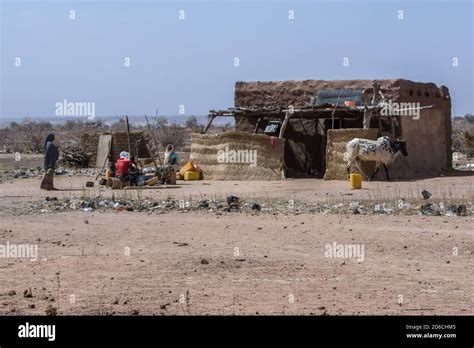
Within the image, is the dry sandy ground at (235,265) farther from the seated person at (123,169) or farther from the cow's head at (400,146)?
the cow's head at (400,146)

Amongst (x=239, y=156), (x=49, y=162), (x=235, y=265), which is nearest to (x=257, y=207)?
(x=235, y=265)

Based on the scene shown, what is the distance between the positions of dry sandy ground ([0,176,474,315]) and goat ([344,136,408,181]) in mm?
8672

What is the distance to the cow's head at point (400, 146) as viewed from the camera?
2588 cm

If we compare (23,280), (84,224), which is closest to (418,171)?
(84,224)

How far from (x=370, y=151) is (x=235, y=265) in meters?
14.1

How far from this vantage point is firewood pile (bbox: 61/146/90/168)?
35.3m

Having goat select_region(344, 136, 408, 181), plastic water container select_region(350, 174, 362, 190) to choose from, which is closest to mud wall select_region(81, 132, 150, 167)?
goat select_region(344, 136, 408, 181)

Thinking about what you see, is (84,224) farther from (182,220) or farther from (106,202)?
(106,202)

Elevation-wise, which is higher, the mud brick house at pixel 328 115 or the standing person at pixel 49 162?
the mud brick house at pixel 328 115

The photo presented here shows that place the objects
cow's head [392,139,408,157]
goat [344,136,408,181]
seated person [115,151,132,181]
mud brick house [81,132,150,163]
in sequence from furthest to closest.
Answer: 1. mud brick house [81,132,150,163]
2. cow's head [392,139,408,157]
3. goat [344,136,408,181]
4. seated person [115,151,132,181]

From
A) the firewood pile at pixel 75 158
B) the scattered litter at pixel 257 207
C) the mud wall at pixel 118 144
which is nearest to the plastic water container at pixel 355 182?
the scattered litter at pixel 257 207

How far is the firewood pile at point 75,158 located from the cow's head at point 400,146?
1429cm

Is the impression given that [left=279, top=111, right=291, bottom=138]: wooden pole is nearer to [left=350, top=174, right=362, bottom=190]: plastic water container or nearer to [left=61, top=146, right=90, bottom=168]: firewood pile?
[left=350, top=174, right=362, bottom=190]: plastic water container

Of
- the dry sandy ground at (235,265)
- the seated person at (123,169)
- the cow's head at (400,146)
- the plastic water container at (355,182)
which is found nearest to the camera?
the dry sandy ground at (235,265)
